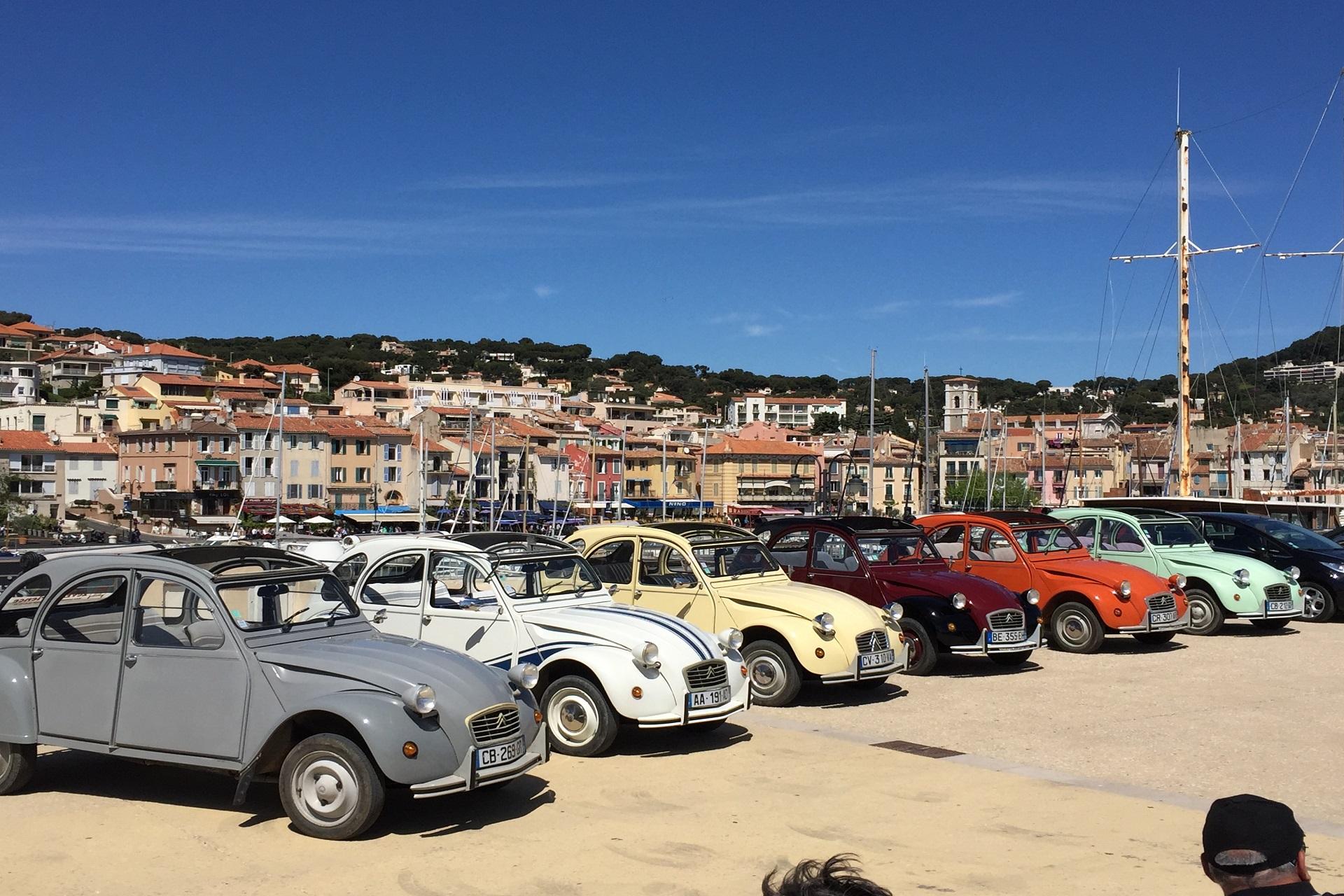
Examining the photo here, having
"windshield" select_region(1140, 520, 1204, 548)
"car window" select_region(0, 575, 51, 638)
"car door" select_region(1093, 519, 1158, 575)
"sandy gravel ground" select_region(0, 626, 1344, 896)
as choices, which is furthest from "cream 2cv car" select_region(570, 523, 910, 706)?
"windshield" select_region(1140, 520, 1204, 548)

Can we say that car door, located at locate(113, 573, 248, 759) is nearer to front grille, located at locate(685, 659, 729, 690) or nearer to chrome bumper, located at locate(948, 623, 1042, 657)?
front grille, located at locate(685, 659, 729, 690)

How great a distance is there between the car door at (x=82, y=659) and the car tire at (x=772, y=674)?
642cm

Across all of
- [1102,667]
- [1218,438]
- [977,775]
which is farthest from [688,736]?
[1218,438]

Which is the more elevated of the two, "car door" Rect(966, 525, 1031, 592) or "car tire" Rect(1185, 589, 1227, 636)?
"car door" Rect(966, 525, 1031, 592)

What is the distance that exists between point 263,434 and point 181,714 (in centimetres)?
9168

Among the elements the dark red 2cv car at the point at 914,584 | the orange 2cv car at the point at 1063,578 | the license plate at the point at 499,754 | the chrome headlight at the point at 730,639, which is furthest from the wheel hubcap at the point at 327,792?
the orange 2cv car at the point at 1063,578

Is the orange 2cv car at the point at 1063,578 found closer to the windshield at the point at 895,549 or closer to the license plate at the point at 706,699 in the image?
the windshield at the point at 895,549

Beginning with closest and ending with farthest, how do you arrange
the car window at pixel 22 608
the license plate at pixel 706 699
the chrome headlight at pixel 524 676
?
the car window at pixel 22 608
the chrome headlight at pixel 524 676
the license plate at pixel 706 699

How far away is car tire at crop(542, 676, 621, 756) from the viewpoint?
32.4ft

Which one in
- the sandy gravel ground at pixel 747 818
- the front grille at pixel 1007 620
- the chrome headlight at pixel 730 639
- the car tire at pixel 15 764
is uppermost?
the chrome headlight at pixel 730 639

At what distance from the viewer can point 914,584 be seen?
14852mm

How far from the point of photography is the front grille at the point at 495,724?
7672 millimetres

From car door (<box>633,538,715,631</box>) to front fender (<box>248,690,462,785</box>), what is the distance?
5569 millimetres

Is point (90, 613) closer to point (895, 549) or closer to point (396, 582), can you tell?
point (396, 582)
